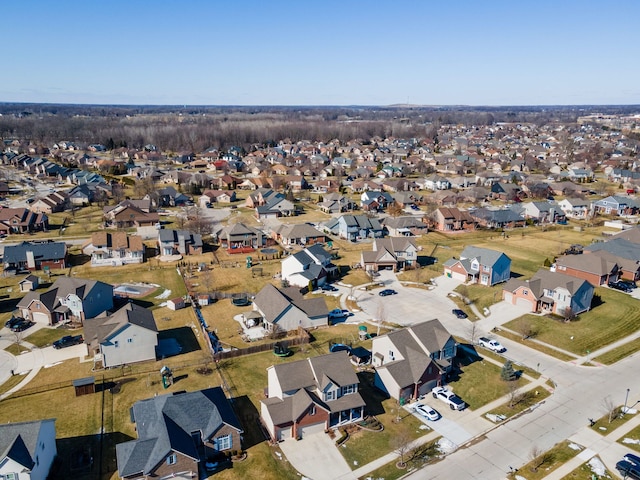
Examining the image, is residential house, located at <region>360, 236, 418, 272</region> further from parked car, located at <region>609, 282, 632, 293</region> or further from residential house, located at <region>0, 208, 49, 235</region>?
residential house, located at <region>0, 208, 49, 235</region>

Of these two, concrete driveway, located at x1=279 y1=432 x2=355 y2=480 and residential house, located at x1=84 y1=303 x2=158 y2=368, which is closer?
concrete driveway, located at x1=279 y1=432 x2=355 y2=480

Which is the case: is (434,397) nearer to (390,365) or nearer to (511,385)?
(390,365)

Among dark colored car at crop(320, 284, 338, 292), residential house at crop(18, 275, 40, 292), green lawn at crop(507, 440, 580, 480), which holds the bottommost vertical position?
green lawn at crop(507, 440, 580, 480)

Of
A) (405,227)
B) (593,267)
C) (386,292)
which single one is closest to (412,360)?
(386,292)

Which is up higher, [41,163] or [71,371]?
[41,163]

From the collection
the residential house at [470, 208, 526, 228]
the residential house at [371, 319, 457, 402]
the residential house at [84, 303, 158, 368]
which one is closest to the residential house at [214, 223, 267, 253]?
the residential house at [84, 303, 158, 368]

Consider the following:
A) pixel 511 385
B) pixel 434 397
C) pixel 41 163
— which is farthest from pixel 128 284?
pixel 41 163

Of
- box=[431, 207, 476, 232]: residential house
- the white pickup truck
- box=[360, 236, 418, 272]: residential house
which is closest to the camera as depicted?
the white pickup truck
